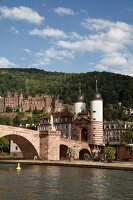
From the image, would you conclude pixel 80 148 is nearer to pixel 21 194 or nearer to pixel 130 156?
pixel 130 156

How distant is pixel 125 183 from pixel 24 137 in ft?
125

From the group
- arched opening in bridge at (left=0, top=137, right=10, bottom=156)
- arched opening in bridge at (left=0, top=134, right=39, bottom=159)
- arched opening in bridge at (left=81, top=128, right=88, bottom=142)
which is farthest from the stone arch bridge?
arched opening in bridge at (left=0, top=137, right=10, bottom=156)

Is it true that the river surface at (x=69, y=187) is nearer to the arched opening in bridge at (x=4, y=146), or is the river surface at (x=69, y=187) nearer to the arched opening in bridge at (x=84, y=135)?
Result: the arched opening in bridge at (x=84, y=135)

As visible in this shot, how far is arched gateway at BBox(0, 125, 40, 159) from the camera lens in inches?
3046

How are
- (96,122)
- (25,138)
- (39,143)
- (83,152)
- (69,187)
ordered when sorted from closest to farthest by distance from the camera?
(69,187) → (25,138) → (39,143) → (96,122) → (83,152)

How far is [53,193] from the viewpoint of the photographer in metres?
37.7

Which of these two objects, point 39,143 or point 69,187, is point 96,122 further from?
point 69,187

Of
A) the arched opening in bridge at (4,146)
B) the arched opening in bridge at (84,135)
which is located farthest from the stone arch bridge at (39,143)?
the arched opening in bridge at (4,146)

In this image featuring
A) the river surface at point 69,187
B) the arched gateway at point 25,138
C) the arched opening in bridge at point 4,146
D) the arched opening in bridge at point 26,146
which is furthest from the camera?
the arched opening in bridge at point 4,146

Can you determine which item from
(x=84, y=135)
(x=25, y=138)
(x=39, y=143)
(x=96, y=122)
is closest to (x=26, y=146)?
(x=39, y=143)

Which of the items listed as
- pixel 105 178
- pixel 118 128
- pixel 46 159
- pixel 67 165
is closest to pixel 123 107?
pixel 118 128

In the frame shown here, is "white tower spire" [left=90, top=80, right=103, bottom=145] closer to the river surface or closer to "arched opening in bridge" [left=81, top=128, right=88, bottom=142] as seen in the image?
"arched opening in bridge" [left=81, top=128, right=88, bottom=142]

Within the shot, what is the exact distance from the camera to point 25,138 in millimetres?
81562

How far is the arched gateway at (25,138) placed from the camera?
77.4m
